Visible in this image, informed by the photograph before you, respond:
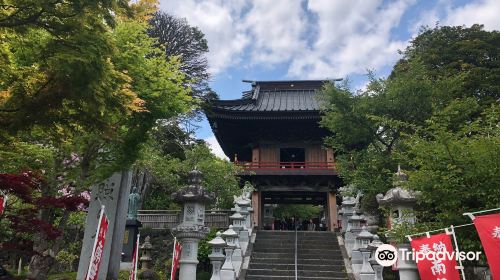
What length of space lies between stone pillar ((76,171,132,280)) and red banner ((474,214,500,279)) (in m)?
7.20

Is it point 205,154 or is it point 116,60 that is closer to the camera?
point 116,60

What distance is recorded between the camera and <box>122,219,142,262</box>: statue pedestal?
45.8ft

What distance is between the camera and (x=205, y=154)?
1795 centimetres

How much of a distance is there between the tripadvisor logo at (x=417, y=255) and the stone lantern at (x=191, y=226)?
3551 mm

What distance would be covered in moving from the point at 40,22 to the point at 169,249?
13426mm

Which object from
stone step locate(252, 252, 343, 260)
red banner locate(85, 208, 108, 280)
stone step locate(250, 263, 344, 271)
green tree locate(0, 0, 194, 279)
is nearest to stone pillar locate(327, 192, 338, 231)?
stone step locate(252, 252, 343, 260)

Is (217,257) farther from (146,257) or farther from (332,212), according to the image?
(332,212)

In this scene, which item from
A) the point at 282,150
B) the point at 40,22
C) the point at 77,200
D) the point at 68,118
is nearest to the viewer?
the point at 40,22

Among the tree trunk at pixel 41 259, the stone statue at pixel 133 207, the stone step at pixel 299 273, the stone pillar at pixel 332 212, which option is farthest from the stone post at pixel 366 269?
the stone statue at pixel 133 207

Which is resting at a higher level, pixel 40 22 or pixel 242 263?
pixel 40 22

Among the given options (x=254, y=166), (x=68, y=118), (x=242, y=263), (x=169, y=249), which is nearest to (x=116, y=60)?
(x=68, y=118)

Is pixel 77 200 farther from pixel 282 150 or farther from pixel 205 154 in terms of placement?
pixel 282 150

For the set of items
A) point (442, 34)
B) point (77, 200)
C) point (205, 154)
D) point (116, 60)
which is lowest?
point (77, 200)

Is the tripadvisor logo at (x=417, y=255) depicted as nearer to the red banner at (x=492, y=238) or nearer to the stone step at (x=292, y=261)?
the red banner at (x=492, y=238)
